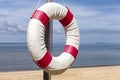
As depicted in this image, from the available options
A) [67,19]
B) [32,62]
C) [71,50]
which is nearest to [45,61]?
[71,50]

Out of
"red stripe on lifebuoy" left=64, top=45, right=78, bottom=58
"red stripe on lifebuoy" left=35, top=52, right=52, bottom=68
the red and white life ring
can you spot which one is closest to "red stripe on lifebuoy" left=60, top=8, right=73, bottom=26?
the red and white life ring

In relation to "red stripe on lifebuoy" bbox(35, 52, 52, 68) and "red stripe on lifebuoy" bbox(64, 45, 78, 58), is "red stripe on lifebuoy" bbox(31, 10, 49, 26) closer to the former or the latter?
"red stripe on lifebuoy" bbox(35, 52, 52, 68)

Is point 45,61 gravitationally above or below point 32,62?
above

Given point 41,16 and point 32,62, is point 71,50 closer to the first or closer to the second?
point 41,16

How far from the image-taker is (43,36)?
13.8ft

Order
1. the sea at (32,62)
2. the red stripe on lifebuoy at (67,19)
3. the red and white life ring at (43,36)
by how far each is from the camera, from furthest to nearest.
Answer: the sea at (32,62) < the red stripe on lifebuoy at (67,19) < the red and white life ring at (43,36)

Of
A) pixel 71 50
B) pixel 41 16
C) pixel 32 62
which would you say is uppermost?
pixel 41 16

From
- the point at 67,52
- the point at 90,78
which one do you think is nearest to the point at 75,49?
the point at 67,52

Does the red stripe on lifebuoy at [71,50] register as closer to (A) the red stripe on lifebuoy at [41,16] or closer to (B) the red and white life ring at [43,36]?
(B) the red and white life ring at [43,36]

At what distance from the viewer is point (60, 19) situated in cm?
452

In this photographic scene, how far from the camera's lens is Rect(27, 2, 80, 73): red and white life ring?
414 centimetres

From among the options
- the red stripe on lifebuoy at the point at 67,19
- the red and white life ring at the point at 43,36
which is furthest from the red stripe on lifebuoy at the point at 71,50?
the red stripe on lifebuoy at the point at 67,19

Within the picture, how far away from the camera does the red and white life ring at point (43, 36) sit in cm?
414

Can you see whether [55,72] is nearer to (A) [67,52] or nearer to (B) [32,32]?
(A) [67,52]
